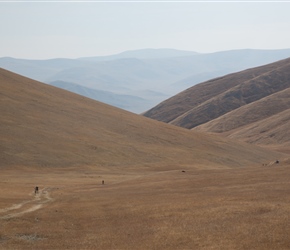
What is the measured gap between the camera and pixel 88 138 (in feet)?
302

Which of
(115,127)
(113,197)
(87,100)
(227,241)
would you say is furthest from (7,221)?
(87,100)

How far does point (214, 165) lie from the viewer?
8694 cm

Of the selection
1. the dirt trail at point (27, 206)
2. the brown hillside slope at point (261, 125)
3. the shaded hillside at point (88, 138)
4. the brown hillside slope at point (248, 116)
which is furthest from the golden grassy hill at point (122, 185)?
the brown hillside slope at point (248, 116)

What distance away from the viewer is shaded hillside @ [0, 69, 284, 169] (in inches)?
3167

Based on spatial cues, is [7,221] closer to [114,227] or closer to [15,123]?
[114,227]

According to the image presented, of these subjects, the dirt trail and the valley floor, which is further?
the dirt trail

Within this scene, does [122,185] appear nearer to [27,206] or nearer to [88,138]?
[27,206]

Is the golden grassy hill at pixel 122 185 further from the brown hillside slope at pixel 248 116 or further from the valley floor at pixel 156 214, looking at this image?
the brown hillside slope at pixel 248 116

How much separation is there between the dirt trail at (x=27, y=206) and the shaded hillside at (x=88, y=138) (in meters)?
25.2

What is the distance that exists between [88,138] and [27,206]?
163 feet

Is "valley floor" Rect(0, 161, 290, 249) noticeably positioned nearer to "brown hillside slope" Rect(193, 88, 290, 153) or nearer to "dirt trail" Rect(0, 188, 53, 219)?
"dirt trail" Rect(0, 188, 53, 219)

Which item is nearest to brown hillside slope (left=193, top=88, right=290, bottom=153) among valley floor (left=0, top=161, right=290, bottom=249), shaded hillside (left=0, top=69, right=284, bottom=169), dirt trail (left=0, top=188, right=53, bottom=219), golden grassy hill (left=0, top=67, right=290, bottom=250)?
golden grassy hill (left=0, top=67, right=290, bottom=250)

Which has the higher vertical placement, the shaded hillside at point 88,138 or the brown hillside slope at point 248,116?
the brown hillside slope at point 248,116

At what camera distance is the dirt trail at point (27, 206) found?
3849 centimetres
